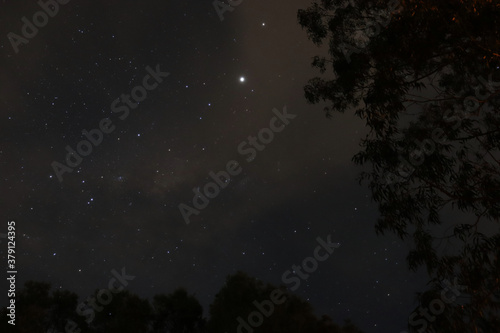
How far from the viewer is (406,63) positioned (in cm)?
1116

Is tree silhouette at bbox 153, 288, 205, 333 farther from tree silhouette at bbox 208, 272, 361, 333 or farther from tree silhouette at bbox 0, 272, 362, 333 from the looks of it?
tree silhouette at bbox 208, 272, 361, 333

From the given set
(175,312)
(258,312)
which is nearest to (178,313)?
(175,312)

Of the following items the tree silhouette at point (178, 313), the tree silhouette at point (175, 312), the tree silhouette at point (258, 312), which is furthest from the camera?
the tree silhouette at point (178, 313)

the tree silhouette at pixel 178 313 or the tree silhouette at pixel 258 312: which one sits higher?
the tree silhouette at pixel 178 313

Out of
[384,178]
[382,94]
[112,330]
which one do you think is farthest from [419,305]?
[112,330]

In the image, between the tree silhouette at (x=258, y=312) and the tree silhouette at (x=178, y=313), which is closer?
the tree silhouette at (x=258, y=312)

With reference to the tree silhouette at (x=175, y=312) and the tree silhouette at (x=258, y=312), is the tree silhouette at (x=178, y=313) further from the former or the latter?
the tree silhouette at (x=258, y=312)

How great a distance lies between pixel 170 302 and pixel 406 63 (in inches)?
976

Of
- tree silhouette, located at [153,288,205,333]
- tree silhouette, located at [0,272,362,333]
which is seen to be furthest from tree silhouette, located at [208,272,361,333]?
tree silhouette, located at [153,288,205,333]

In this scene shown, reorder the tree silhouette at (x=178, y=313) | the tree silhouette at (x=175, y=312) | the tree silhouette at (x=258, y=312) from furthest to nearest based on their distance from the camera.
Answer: the tree silhouette at (x=178, y=313) < the tree silhouette at (x=175, y=312) < the tree silhouette at (x=258, y=312)

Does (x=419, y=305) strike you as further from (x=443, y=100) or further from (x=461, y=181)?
(x=443, y=100)

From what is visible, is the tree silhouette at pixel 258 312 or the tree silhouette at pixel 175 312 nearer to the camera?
the tree silhouette at pixel 258 312

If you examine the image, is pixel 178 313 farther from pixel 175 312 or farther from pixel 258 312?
pixel 258 312

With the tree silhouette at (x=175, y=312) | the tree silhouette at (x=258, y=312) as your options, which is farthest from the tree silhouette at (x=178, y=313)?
the tree silhouette at (x=258, y=312)
